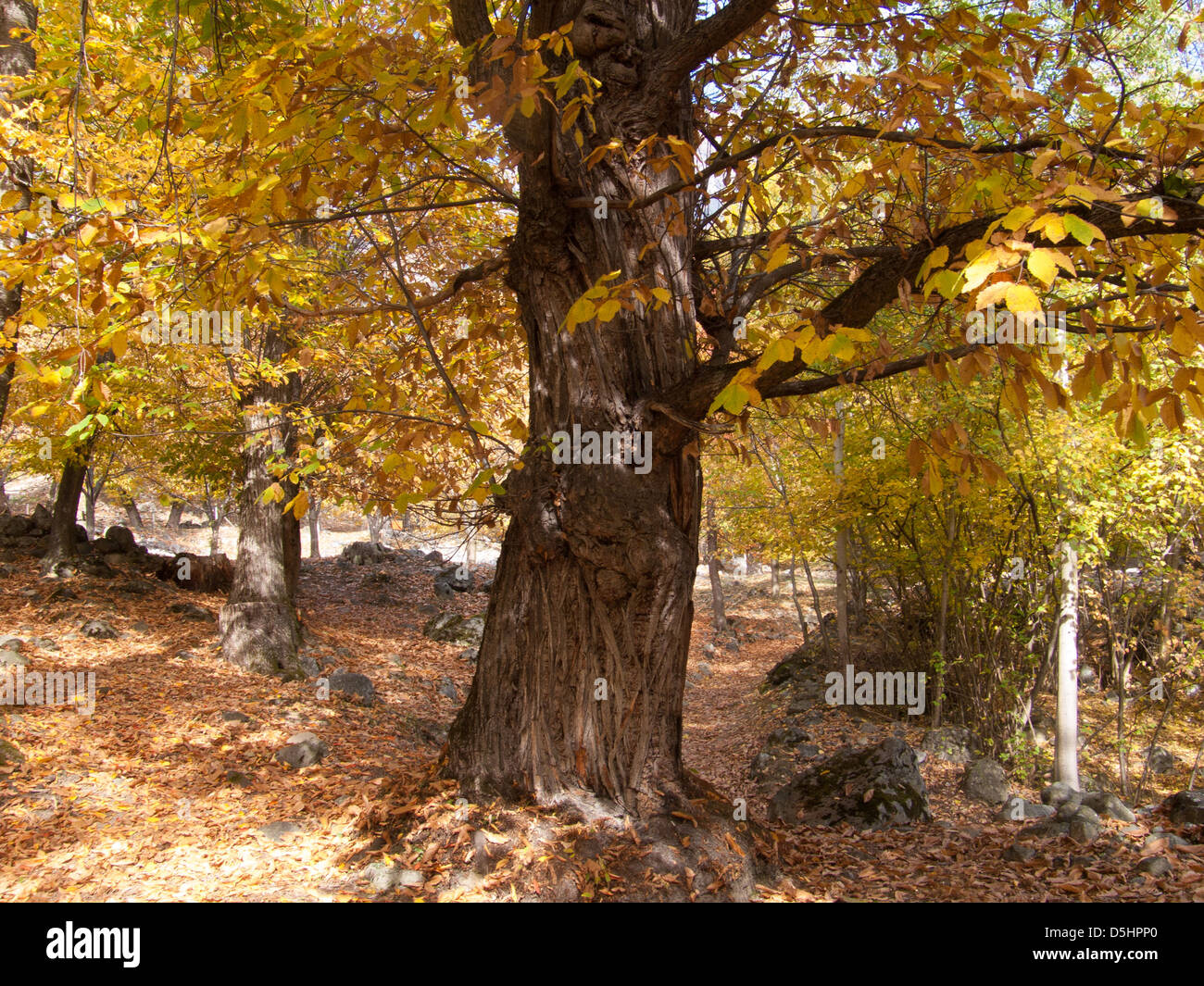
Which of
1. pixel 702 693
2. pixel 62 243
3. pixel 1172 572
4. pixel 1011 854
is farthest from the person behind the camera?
pixel 702 693

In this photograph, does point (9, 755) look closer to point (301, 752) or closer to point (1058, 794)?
point (301, 752)

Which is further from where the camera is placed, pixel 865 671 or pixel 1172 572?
pixel 865 671

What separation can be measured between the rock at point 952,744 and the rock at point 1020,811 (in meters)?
1.55

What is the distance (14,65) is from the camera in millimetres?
4949

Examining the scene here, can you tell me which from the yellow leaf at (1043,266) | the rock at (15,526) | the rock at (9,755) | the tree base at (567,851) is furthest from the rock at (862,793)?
the rock at (15,526)

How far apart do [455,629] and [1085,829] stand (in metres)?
10.1

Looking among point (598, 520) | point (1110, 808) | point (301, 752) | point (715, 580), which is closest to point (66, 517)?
point (301, 752)

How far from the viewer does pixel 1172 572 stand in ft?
23.9

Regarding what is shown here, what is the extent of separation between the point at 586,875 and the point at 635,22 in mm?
3801

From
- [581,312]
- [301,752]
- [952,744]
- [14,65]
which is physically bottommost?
[952,744]
